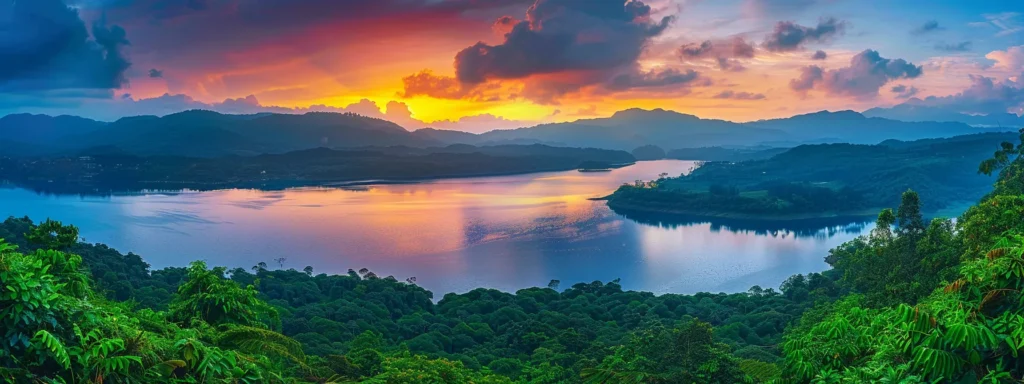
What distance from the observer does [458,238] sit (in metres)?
46.1

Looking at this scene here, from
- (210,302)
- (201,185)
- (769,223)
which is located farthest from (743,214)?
(201,185)

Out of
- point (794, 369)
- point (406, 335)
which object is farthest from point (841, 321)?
point (406, 335)

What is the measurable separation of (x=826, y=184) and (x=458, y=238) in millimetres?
57277

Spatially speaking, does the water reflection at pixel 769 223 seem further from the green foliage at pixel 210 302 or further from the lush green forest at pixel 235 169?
the lush green forest at pixel 235 169

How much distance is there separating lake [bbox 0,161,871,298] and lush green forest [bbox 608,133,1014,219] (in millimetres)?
4511

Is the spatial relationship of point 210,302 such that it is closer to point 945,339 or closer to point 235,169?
point 945,339

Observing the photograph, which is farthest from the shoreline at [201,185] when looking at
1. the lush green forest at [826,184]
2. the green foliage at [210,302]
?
the green foliage at [210,302]

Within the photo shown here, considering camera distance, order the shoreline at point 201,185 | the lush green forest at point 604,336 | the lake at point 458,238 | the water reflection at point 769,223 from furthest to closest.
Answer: the shoreline at point 201,185, the water reflection at point 769,223, the lake at point 458,238, the lush green forest at point 604,336

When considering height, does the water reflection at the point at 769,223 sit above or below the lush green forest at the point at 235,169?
below

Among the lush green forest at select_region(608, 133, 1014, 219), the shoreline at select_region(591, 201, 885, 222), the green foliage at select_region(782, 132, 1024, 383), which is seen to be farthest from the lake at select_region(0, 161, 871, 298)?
the green foliage at select_region(782, 132, 1024, 383)

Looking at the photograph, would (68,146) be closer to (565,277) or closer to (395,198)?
(395,198)

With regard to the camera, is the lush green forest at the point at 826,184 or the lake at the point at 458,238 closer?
the lake at the point at 458,238

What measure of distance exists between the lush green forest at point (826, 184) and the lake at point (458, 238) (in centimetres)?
451

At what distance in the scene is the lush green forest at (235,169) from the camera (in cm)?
8862
